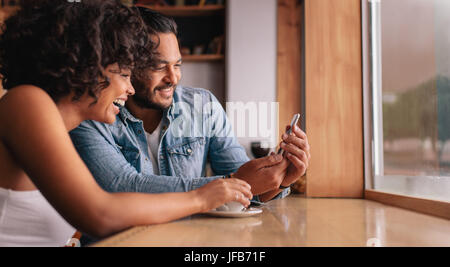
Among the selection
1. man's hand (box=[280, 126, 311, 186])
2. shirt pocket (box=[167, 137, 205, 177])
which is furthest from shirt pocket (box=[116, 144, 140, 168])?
man's hand (box=[280, 126, 311, 186])

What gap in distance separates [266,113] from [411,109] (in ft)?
4.77

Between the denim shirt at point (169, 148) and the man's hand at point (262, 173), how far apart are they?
0.24ft

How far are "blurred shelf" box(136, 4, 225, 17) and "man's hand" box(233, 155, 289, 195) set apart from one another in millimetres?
2069

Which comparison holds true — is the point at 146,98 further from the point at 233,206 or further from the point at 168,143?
the point at 233,206

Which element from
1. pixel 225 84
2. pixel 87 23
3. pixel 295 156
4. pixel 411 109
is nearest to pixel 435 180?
pixel 411 109

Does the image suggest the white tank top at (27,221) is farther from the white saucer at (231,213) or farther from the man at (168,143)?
the white saucer at (231,213)

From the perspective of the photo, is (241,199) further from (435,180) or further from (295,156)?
(435,180)

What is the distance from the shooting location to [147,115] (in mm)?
1280

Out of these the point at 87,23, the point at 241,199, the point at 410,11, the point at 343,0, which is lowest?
the point at 241,199

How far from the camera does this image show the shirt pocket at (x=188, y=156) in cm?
119

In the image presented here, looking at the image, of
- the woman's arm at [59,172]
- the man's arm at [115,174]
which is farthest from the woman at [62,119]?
the man's arm at [115,174]

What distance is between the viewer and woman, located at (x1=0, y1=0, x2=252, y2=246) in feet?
1.82

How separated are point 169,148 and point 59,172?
25.5 inches

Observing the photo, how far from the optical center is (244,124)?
8.27ft
